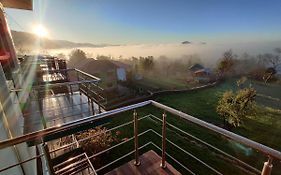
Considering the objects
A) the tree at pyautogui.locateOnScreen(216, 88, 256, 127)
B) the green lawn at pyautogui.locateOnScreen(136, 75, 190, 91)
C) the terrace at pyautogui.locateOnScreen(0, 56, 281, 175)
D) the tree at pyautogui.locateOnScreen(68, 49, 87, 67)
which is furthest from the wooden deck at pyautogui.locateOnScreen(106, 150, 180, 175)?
the tree at pyautogui.locateOnScreen(68, 49, 87, 67)

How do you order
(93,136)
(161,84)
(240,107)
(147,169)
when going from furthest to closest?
(161,84), (240,107), (147,169), (93,136)

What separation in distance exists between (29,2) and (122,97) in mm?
10563

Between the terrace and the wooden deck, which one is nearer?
the terrace

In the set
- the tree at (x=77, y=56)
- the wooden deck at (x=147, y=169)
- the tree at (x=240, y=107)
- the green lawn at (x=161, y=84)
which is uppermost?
the wooden deck at (x=147, y=169)

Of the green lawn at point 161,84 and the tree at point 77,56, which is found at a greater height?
the tree at point 77,56

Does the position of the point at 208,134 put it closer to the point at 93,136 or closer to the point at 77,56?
the point at 93,136

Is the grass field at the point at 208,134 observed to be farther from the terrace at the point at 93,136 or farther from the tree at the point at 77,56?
the tree at the point at 77,56

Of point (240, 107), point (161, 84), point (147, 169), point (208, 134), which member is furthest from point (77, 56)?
point (147, 169)

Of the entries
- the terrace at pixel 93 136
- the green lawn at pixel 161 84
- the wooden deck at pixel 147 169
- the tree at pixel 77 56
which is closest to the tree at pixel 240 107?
the terrace at pixel 93 136

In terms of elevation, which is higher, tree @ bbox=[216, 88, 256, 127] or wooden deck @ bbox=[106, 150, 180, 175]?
wooden deck @ bbox=[106, 150, 180, 175]

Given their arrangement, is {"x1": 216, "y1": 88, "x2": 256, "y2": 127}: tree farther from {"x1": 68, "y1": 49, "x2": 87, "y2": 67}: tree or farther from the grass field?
{"x1": 68, "y1": 49, "x2": 87, "y2": 67}: tree

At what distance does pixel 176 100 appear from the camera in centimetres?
1445

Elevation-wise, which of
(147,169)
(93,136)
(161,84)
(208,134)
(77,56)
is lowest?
(161,84)

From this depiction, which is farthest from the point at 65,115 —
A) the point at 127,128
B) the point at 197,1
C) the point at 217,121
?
the point at 197,1
